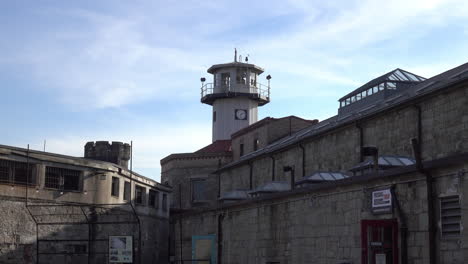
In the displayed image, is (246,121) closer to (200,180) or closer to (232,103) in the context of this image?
(232,103)

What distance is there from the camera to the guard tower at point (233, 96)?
61.9 metres

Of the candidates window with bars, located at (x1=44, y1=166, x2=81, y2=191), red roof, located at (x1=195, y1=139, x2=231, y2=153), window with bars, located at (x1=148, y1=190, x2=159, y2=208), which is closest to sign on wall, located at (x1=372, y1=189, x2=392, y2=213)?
window with bars, located at (x1=44, y1=166, x2=81, y2=191)

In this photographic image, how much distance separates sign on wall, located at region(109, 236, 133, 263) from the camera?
28.1m

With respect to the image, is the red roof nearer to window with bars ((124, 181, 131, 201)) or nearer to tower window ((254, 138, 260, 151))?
tower window ((254, 138, 260, 151))

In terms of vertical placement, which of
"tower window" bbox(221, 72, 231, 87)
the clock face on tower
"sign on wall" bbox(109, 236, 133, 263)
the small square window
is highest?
"tower window" bbox(221, 72, 231, 87)

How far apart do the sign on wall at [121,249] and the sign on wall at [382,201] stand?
13.7m

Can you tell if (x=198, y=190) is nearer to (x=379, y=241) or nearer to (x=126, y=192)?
(x=126, y=192)

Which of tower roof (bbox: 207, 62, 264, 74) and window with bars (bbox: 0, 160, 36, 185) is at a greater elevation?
tower roof (bbox: 207, 62, 264, 74)

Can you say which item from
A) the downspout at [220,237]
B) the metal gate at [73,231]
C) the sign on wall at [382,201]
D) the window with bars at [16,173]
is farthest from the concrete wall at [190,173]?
the sign on wall at [382,201]

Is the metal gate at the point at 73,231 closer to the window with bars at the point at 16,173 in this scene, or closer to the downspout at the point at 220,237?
the window with bars at the point at 16,173

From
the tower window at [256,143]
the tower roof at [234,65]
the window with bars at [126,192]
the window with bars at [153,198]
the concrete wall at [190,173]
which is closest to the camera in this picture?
the window with bars at [126,192]

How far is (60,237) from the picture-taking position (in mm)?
36125

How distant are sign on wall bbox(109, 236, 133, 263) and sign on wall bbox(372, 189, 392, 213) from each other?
1366cm

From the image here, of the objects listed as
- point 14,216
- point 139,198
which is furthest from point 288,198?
point 139,198
